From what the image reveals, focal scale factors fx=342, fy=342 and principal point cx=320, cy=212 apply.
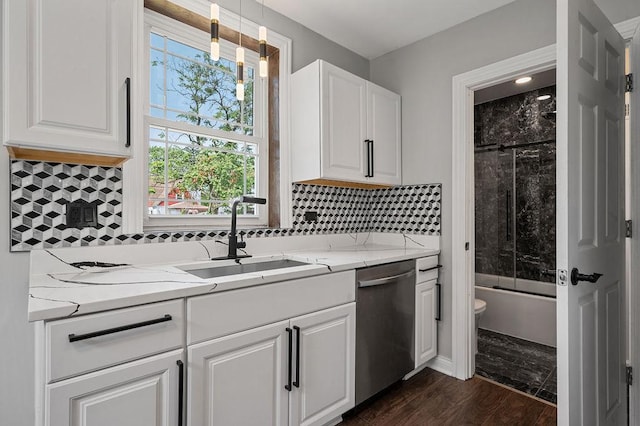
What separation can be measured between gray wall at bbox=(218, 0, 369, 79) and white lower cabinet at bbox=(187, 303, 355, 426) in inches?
72.3

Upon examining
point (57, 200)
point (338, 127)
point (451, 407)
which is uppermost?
point (338, 127)

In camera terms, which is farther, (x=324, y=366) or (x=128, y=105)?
(x=324, y=366)

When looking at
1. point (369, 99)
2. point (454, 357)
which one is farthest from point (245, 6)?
point (454, 357)

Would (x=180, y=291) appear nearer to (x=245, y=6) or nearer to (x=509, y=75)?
(x=245, y=6)

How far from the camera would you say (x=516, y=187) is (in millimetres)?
3855

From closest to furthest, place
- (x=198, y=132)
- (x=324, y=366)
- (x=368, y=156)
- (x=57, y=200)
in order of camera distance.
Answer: (x=57, y=200) < (x=324, y=366) < (x=198, y=132) < (x=368, y=156)

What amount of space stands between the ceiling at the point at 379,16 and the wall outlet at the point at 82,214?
5.50 ft

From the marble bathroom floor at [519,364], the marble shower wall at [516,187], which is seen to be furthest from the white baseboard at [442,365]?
the marble shower wall at [516,187]

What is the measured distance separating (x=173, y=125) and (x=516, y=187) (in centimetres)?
359

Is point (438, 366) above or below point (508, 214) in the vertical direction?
below

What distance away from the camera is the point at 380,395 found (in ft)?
7.27

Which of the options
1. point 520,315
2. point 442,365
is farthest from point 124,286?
point 520,315

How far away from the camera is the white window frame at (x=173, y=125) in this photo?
5.80ft

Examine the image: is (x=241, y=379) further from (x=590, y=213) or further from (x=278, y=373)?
(x=590, y=213)
